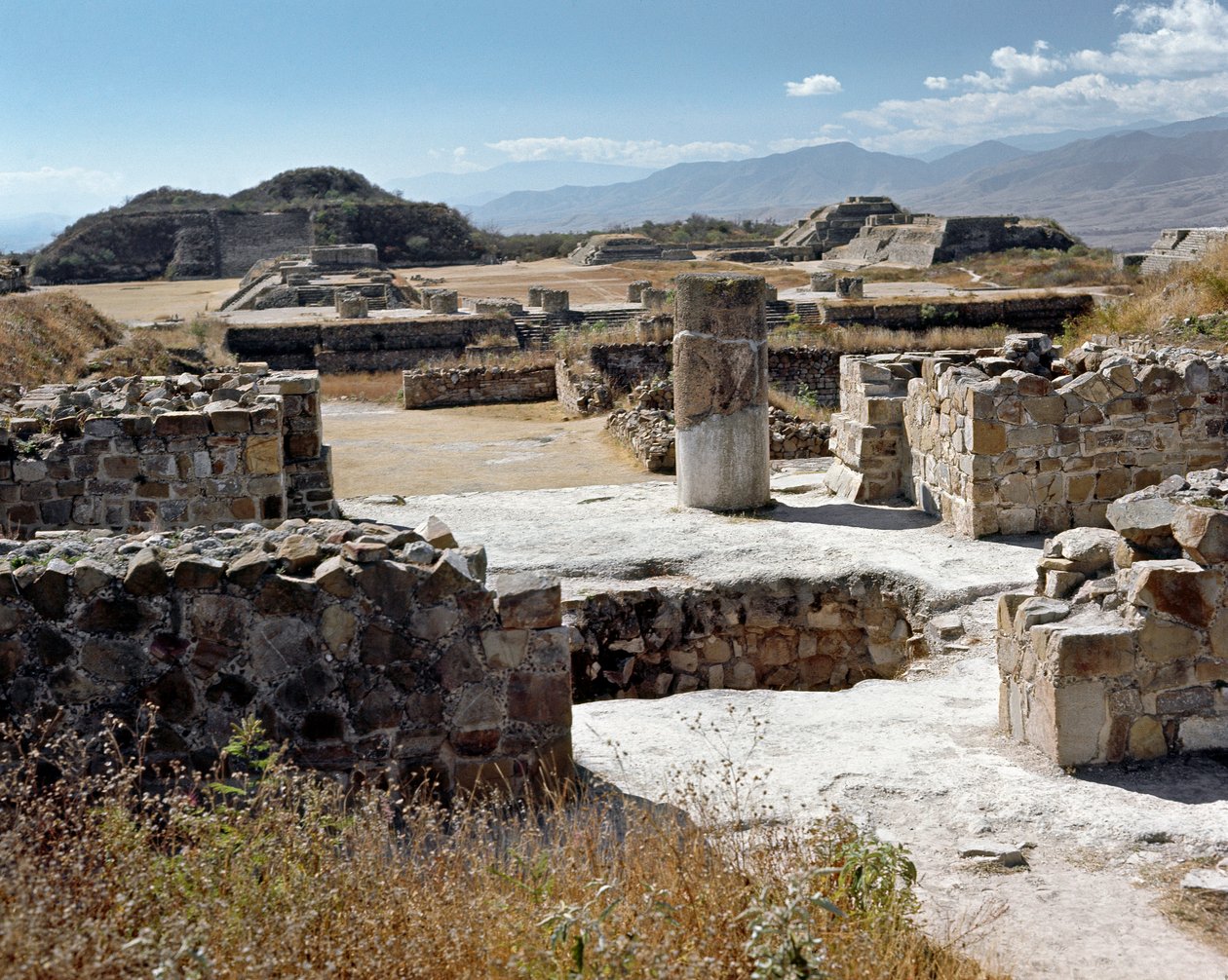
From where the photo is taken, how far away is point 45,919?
10.3ft

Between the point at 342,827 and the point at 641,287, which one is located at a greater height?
the point at 641,287

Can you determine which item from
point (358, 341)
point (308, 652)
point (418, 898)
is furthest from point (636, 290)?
point (418, 898)

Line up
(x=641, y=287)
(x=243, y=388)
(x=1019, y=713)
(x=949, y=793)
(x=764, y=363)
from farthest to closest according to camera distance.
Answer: (x=641, y=287), (x=764, y=363), (x=243, y=388), (x=1019, y=713), (x=949, y=793)

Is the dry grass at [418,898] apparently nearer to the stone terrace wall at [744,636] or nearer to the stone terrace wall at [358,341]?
the stone terrace wall at [744,636]

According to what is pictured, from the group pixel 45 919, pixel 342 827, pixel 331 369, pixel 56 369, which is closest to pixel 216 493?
pixel 342 827

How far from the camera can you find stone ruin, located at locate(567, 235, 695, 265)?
171 feet

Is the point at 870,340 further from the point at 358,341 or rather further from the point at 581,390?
the point at 358,341

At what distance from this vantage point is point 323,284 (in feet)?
124

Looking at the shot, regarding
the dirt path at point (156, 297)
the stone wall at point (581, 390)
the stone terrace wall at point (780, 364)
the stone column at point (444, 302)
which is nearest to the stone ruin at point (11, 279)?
the dirt path at point (156, 297)

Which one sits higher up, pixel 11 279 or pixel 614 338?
pixel 11 279

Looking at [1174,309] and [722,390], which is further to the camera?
[1174,309]

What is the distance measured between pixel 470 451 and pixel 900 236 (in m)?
37.5

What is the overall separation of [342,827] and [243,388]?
664 centimetres

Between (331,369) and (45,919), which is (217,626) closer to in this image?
(45,919)
